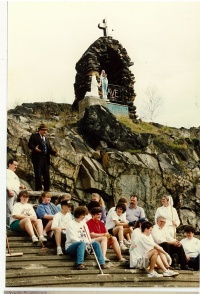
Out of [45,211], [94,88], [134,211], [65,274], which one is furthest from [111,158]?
[65,274]

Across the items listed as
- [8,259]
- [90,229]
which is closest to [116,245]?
[90,229]

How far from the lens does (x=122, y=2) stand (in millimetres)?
11125

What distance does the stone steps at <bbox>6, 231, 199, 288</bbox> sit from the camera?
8.83 meters

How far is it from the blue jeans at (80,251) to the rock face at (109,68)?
Result: 15.6 feet

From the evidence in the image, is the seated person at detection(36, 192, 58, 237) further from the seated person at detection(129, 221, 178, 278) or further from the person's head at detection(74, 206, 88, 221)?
the seated person at detection(129, 221, 178, 278)

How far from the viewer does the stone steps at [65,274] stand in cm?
883

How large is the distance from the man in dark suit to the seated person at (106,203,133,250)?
1919mm

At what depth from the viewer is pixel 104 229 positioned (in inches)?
378

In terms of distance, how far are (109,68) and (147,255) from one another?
7.66 m

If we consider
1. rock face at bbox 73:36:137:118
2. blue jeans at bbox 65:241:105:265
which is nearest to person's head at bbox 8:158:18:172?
blue jeans at bbox 65:241:105:265

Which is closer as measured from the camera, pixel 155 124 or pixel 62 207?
pixel 62 207

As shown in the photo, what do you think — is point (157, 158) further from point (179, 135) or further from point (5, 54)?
point (5, 54)

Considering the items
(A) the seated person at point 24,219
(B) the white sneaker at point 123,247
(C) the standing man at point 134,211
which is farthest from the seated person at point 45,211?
(C) the standing man at point 134,211

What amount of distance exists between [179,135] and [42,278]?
507 centimetres
